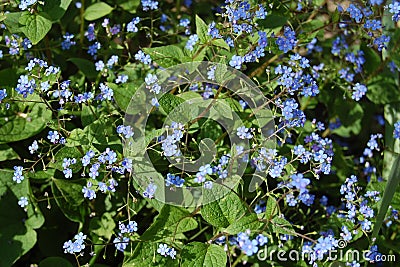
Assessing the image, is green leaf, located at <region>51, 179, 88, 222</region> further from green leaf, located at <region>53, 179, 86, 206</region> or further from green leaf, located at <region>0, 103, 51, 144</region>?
green leaf, located at <region>0, 103, 51, 144</region>

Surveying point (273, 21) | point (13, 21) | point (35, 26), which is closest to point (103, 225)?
point (35, 26)

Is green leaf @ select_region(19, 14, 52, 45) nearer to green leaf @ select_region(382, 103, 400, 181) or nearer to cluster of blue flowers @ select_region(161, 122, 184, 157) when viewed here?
cluster of blue flowers @ select_region(161, 122, 184, 157)

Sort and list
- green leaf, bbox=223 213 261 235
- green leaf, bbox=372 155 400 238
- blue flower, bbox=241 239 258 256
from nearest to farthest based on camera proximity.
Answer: blue flower, bbox=241 239 258 256 → green leaf, bbox=223 213 261 235 → green leaf, bbox=372 155 400 238

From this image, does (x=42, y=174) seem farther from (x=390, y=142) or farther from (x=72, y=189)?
(x=390, y=142)

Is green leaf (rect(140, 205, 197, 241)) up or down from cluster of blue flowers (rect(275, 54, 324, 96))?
down

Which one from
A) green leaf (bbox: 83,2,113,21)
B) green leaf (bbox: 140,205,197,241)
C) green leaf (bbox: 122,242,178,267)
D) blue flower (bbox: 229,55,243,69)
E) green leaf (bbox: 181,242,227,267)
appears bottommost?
green leaf (bbox: 122,242,178,267)

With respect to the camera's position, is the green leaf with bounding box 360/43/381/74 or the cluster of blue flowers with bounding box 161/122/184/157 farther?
the green leaf with bounding box 360/43/381/74

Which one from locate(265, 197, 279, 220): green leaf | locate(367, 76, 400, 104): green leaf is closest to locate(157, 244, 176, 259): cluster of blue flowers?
locate(265, 197, 279, 220): green leaf

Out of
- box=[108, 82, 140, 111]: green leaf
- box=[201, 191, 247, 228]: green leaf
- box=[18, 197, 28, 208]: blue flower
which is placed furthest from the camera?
box=[108, 82, 140, 111]: green leaf

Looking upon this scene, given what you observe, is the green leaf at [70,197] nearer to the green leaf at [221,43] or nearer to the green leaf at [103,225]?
the green leaf at [103,225]
